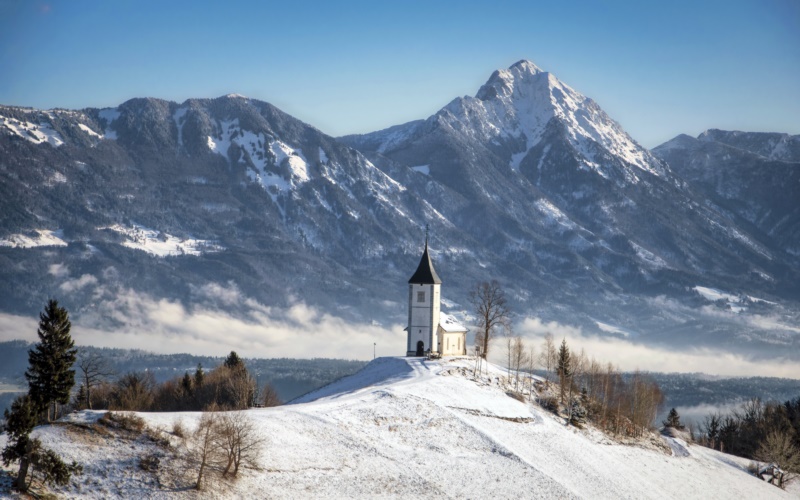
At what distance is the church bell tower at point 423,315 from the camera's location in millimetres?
138875

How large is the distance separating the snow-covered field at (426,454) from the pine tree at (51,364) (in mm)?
2715

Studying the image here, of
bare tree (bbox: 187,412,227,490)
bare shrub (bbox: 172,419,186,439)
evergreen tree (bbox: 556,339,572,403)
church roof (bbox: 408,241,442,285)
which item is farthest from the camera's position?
church roof (bbox: 408,241,442,285)

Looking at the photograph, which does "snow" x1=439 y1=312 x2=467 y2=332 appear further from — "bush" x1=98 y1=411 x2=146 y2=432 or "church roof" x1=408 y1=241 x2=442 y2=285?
"bush" x1=98 y1=411 x2=146 y2=432

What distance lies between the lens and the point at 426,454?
300 ft

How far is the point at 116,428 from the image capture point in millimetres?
76688

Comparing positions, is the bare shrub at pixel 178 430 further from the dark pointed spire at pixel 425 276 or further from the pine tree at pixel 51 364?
the dark pointed spire at pixel 425 276

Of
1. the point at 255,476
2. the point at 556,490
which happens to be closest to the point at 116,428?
the point at 255,476

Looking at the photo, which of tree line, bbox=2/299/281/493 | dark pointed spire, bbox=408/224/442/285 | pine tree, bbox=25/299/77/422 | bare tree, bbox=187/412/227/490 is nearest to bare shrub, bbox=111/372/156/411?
tree line, bbox=2/299/281/493

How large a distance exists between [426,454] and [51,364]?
35.4 m

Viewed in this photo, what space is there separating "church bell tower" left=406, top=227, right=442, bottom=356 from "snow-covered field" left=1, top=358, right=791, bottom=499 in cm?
963

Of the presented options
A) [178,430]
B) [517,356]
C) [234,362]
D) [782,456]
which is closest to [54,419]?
[178,430]

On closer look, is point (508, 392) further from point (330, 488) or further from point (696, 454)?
point (330, 488)

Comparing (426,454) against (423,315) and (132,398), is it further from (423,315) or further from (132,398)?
(423,315)

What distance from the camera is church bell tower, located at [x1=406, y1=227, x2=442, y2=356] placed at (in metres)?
139
